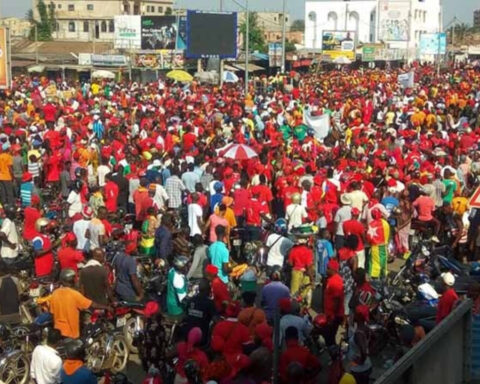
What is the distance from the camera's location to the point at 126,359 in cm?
991

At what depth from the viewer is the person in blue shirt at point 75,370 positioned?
7547mm

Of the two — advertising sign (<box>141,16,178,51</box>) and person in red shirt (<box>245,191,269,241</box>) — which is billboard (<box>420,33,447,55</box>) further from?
person in red shirt (<box>245,191,269,241</box>)

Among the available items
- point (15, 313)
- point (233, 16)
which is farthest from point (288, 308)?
point (233, 16)

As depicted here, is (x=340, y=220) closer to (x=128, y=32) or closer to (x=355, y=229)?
(x=355, y=229)

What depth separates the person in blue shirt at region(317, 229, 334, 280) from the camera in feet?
40.3

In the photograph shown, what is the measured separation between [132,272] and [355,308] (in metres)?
2.69

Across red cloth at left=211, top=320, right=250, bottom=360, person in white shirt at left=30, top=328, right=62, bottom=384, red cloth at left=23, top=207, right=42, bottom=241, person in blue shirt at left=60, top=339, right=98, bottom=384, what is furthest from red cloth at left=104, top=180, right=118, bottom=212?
person in blue shirt at left=60, top=339, right=98, bottom=384

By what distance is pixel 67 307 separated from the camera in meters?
9.52

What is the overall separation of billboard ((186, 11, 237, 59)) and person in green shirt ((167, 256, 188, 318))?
28362 mm

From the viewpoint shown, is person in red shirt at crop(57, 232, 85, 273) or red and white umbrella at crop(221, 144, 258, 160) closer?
person in red shirt at crop(57, 232, 85, 273)

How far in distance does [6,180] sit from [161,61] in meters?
30.8

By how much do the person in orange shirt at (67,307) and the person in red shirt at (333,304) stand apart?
262cm

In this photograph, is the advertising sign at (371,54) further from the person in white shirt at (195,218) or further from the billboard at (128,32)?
the person in white shirt at (195,218)

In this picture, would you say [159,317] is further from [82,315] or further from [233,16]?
[233,16]
